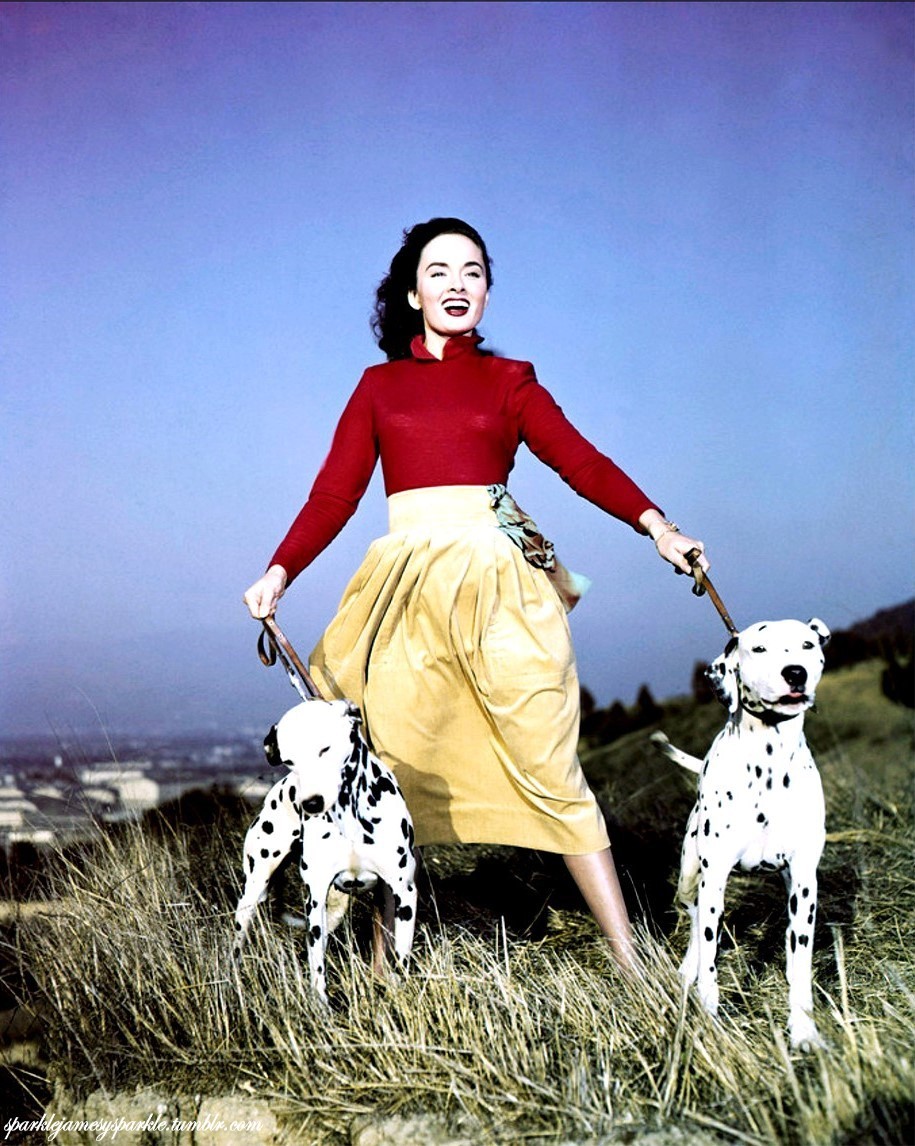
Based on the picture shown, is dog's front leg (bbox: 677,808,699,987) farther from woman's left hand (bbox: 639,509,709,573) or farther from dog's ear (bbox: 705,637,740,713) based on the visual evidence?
woman's left hand (bbox: 639,509,709,573)

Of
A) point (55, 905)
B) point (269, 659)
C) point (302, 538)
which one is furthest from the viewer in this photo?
point (55, 905)

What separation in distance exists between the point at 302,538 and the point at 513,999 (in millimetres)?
1649

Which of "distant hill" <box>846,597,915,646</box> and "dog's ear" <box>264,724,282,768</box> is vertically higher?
"dog's ear" <box>264,724,282,768</box>

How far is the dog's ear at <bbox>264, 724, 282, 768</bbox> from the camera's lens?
345cm

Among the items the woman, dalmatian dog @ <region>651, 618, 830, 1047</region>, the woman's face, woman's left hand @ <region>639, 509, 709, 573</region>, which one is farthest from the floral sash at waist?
dalmatian dog @ <region>651, 618, 830, 1047</region>

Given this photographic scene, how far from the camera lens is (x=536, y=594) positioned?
4129mm

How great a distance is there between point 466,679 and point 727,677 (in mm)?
981

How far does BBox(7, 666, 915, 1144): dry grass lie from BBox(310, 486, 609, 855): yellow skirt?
44 centimetres

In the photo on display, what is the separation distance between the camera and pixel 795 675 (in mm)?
3295

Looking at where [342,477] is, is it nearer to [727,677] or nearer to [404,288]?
[404,288]

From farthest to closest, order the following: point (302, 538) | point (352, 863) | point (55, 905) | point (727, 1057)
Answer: point (55, 905) < point (302, 538) < point (352, 863) < point (727, 1057)

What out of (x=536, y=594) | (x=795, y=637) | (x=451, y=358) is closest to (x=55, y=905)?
(x=536, y=594)

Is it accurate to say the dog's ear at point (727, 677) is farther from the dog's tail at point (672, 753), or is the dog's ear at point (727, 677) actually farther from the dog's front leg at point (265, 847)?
the dog's front leg at point (265, 847)

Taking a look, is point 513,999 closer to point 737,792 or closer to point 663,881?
point 737,792
